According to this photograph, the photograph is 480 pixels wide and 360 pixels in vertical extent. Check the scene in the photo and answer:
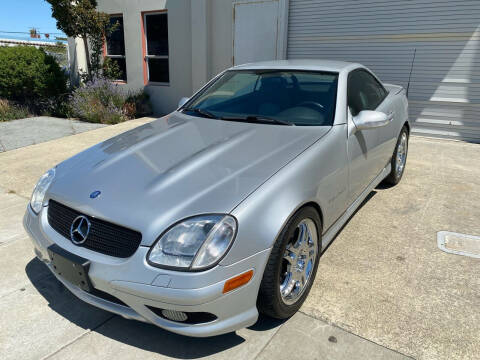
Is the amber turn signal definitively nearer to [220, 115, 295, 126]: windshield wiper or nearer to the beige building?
[220, 115, 295, 126]: windshield wiper

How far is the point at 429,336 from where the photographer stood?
7.36 feet

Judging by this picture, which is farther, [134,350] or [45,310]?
[45,310]

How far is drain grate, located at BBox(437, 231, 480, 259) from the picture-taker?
3.18m

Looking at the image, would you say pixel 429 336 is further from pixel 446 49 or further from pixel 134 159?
pixel 446 49

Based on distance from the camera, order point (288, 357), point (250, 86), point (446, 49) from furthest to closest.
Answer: point (446, 49)
point (250, 86)
point (288, 357)

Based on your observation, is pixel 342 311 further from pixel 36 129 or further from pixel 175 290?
pixel 36 129

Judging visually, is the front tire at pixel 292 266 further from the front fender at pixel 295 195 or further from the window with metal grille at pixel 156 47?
the window with metal grille at pixel 156 47

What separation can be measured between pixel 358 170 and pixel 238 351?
1.74 meters

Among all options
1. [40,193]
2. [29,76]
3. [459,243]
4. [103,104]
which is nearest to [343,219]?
[459,243]

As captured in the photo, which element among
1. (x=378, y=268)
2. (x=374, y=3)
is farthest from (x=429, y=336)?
(x=374, y=3)

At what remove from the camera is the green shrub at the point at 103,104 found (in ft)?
28.0

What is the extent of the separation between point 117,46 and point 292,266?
10093 millimetres

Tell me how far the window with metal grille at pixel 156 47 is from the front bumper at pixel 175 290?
8.50 m

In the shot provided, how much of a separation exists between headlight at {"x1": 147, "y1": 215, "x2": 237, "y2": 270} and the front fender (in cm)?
5
